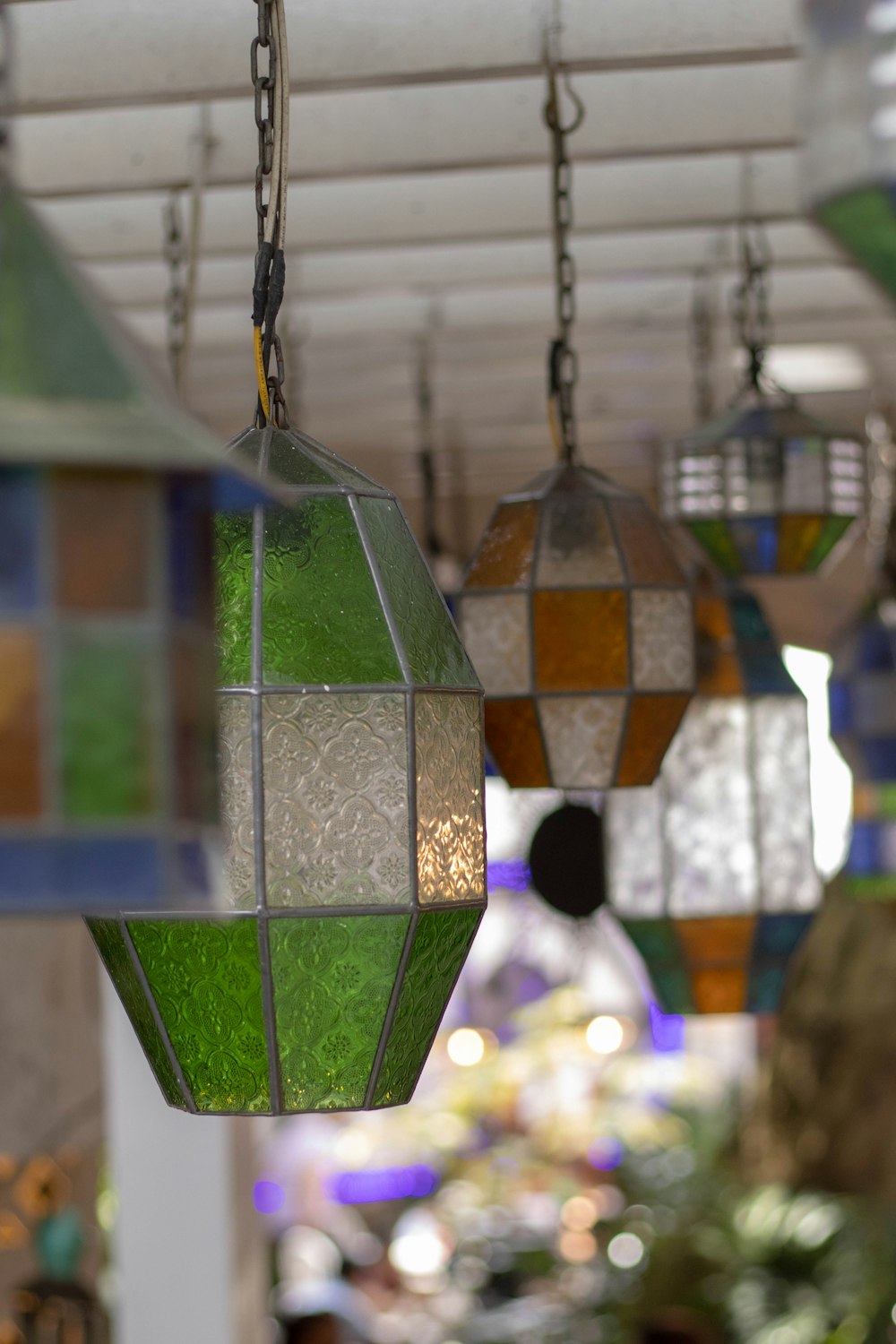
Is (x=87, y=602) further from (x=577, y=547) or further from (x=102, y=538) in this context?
(x=577, y=547)

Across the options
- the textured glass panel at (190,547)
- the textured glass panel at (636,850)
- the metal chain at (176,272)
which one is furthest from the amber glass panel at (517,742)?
the textured glass panel at (190,547)

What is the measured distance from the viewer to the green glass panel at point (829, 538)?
2225mm

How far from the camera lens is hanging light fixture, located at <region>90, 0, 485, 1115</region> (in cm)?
100

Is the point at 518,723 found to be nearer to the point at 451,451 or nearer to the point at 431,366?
the point at 431,366

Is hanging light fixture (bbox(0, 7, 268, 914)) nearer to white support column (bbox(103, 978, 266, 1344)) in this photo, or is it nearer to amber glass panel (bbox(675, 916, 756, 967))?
Answer: amber glass panel (bbox(675, 916, 756, 967))

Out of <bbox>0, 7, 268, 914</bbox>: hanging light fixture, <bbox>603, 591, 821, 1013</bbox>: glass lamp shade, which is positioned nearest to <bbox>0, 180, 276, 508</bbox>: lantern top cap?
<bbox>0, 7, 268, 914</bbox>: hanging light fixture

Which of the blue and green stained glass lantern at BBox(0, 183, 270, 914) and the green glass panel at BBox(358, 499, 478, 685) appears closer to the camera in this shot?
the blue and green stained glass lantern at BBox(0, 183, 270, 914)

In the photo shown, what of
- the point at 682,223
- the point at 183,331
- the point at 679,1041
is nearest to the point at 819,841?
the point at 183,331

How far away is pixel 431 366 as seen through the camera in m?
3.98

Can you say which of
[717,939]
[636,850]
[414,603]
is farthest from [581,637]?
[414,603]

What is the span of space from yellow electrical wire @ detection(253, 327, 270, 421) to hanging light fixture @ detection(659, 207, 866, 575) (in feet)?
3.68

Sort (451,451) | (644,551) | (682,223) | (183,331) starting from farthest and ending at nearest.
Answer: (451,451) < (682,223) < (183,331) < (644,551)

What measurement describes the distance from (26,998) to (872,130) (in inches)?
138

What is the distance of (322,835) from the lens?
3.29ft
